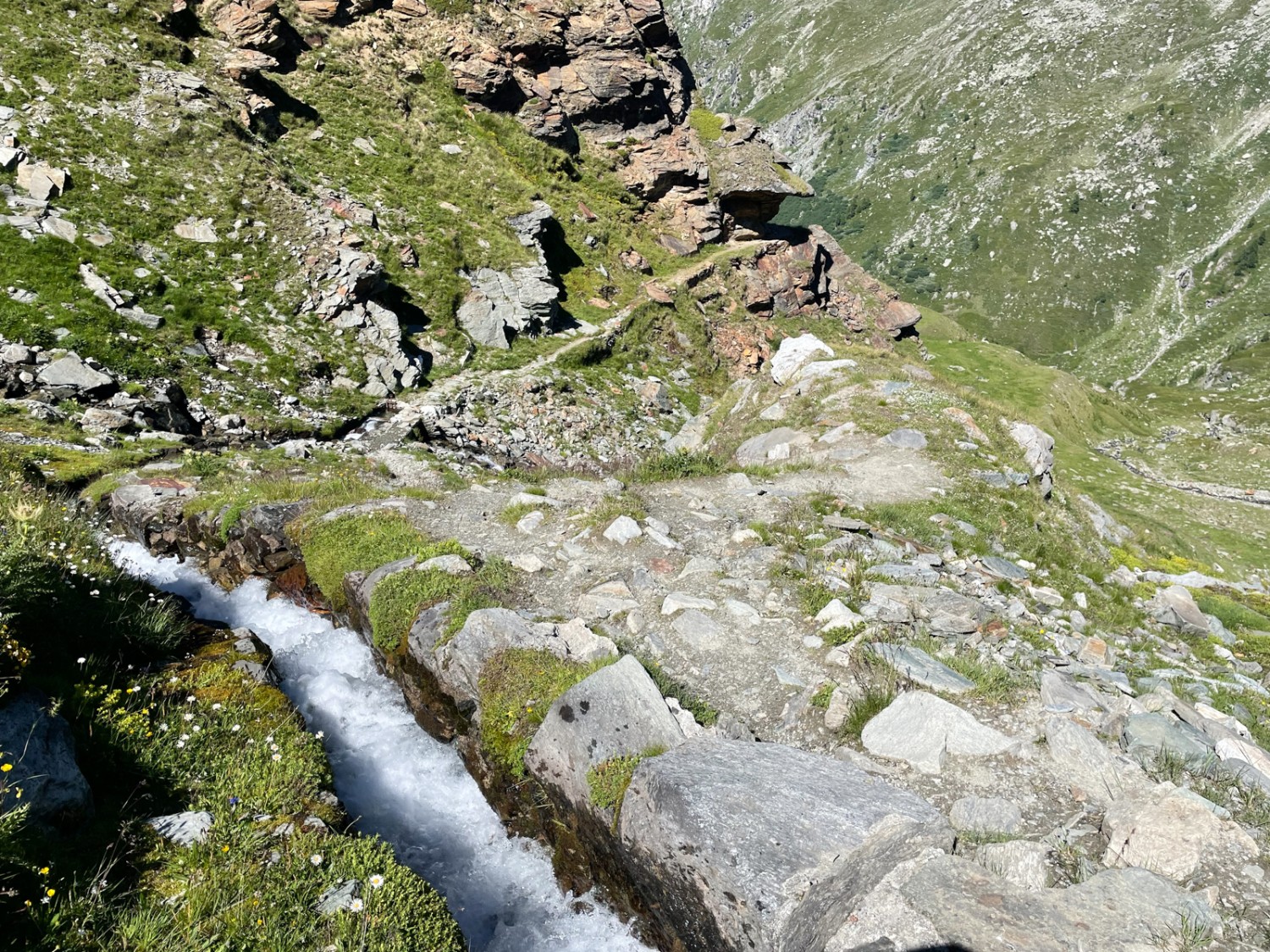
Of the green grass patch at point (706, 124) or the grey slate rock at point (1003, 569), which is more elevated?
the green grass patch at point (706, 124)

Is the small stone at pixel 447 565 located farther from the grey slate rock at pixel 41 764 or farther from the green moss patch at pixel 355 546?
the grey slate rock at pixel 41 764

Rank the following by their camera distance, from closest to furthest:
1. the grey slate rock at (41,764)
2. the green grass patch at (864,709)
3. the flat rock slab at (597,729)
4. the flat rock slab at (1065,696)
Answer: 1. the grey slate rock at (41,764)
2. the flat rock slab at (597,729)
3. the flat rock slab at (1065,696)
4. the green grass patch at (864,709)

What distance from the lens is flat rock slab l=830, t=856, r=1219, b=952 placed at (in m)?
4.95

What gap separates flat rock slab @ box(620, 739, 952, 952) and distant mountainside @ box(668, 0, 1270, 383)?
127747mm

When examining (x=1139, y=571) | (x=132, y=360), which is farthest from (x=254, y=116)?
(x=1139, y=571)

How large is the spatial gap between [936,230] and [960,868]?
634ft

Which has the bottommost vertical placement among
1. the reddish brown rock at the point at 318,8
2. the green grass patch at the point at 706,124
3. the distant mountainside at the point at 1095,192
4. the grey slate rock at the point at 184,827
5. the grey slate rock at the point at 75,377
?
the grey slate rock at the point at 75,377

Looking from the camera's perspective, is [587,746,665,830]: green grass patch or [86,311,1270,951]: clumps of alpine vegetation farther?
[587,746,665,830]: green grass patch

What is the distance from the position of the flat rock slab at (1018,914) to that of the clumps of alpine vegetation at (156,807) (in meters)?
4.01

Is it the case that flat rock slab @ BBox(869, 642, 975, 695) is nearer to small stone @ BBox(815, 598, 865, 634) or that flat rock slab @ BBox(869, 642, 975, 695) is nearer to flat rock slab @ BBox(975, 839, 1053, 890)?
small stone @ BBox(815, 598, 865, 634)

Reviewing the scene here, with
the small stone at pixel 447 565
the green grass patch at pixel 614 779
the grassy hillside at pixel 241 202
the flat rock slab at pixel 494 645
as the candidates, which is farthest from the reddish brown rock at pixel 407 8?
the green grass patch at pixel 614 779

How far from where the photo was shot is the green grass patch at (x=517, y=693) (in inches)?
Result: 327

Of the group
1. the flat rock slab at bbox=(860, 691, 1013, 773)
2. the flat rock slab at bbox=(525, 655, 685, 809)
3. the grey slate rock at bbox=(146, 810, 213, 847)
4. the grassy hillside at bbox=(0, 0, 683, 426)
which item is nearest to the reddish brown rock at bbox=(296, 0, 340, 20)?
the grassy hillside at bbox=(0, 0, 683, 426)

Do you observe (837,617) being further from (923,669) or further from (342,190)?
(342,190)
